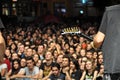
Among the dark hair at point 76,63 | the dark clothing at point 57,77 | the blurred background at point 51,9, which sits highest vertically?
the dark clothing at point 57,77

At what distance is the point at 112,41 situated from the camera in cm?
361

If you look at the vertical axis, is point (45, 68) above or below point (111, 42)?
below

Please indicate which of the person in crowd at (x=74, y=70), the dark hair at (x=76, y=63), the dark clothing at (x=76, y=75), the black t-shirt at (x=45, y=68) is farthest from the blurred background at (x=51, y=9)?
the dark clothing at (x=76, y=75)

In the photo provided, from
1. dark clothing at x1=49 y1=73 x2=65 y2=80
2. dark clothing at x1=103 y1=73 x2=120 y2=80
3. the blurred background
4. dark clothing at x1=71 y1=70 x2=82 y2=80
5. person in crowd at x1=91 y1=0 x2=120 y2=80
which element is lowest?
the blurred background

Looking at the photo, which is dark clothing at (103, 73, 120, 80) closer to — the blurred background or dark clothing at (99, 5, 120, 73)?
dark clothing at (99, 5, 120, 73)

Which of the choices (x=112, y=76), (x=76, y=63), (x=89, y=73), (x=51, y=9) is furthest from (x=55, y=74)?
(x=51, y=9)

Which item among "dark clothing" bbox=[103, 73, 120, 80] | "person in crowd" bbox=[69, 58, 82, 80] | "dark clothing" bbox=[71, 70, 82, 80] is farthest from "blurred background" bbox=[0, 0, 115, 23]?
"dark clothing" bbox=[103, 73, 120, 80]

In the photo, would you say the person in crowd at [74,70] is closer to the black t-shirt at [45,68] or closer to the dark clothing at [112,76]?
the black t-shirt at [45,68]

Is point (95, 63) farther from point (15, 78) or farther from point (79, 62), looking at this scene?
point (15, 78)

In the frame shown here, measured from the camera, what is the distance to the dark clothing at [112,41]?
3.57m

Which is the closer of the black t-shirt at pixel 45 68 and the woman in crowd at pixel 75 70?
the woman in crowd at pixel 75 70

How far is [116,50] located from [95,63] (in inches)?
288

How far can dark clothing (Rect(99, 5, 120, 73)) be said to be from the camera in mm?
3570

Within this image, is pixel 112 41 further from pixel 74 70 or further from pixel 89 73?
pixel 74 70
